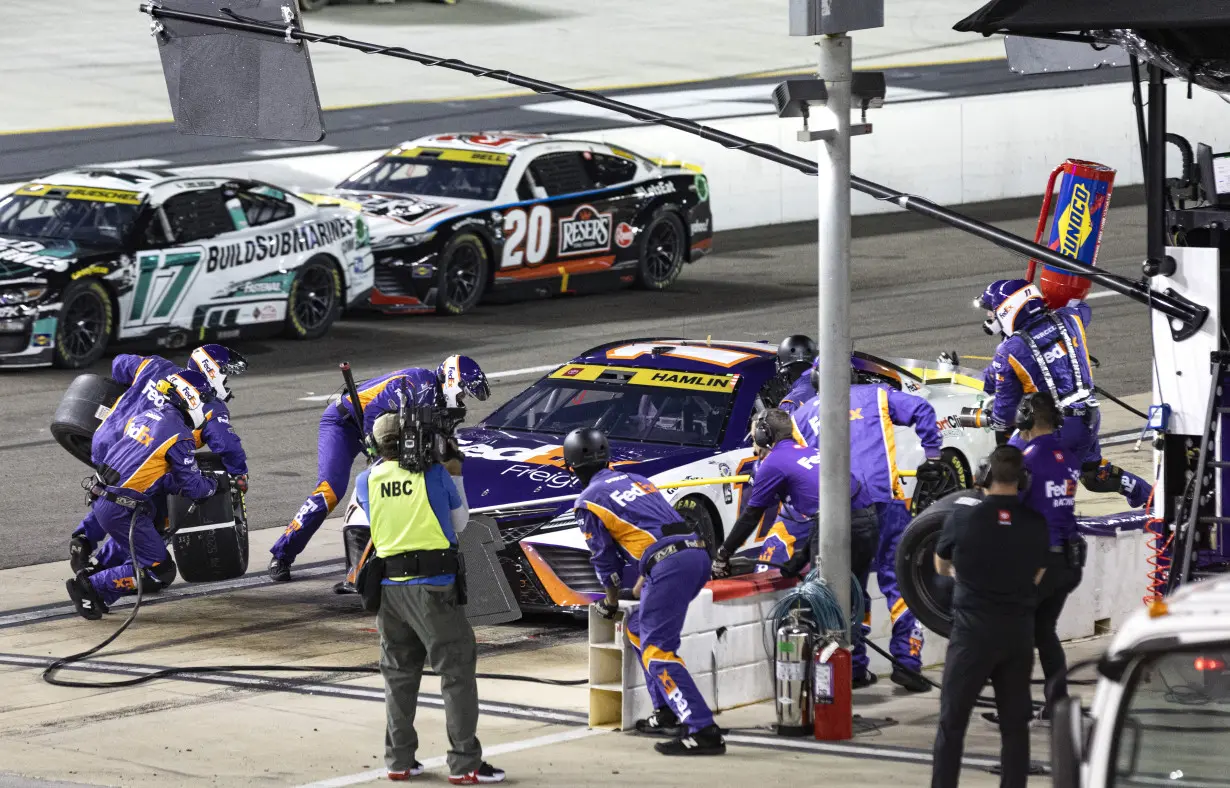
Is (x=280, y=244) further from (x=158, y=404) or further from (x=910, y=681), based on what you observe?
(x=910, y=681)

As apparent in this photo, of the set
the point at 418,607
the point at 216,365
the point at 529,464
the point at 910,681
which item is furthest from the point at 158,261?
the point at 418,607

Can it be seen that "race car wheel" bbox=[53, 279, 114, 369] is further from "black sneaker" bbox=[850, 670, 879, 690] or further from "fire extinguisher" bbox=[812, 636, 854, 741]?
"fire extinguisher" bbox=[812, 636, 854, 741]

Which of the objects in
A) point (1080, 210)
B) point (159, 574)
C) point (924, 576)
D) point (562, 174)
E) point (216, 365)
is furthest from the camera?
point (562, 174)

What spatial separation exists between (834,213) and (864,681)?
2.45 m

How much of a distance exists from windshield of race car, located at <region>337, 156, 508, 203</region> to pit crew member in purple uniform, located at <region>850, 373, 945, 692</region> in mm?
11783

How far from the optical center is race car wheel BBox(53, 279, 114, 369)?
19312mm

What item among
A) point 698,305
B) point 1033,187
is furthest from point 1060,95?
point 698,305

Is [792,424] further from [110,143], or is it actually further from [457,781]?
[110,143]

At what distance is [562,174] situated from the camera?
23359 millimetres

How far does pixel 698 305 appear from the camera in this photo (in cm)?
2370

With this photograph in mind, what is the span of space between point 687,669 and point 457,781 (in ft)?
4.53

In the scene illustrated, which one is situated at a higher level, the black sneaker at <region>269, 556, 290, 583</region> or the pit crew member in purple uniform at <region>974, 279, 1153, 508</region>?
the pit crew member in purple uniform at <region>974, 279, 1153, 508</region>

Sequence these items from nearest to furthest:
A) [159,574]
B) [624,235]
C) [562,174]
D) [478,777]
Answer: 1. [478,777]
2. [159,574]
3. [562,174]
4. [624,235]

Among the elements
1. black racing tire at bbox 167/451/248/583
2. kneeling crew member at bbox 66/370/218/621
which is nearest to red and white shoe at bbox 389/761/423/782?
kneeling crew member at bbox 66/370/218/621
